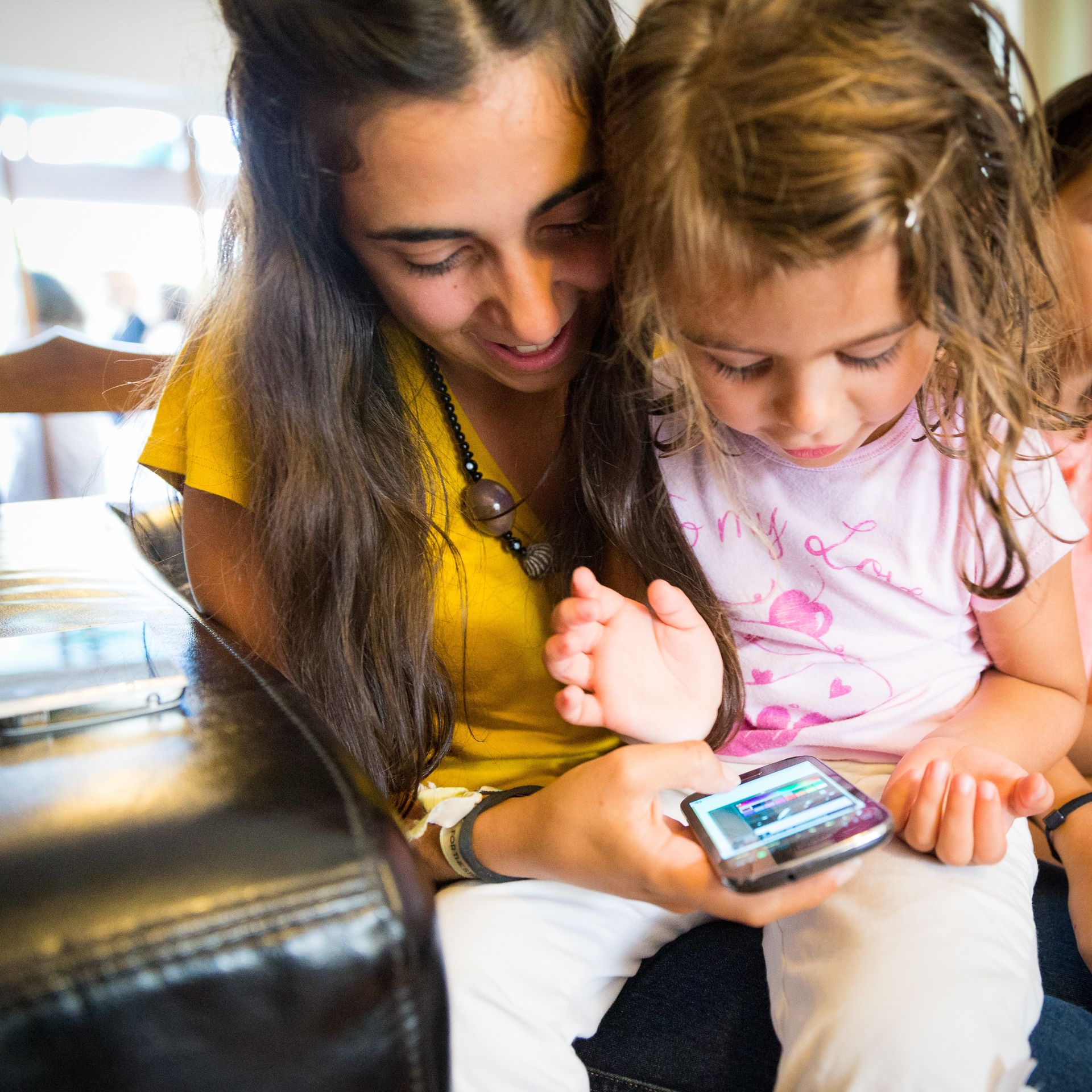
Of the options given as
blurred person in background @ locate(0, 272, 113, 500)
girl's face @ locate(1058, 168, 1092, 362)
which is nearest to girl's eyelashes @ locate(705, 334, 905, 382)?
girl's face @ locate(1058, 168, 1092, 362)

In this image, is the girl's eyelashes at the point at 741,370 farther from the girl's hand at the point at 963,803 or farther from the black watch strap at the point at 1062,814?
the black watch strap at the point at 1062,814

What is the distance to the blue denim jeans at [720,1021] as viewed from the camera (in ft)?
2.03

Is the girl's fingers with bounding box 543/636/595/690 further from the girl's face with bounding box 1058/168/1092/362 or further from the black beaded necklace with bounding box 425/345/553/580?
the girl's face with bounding box 1058/168/1092/362

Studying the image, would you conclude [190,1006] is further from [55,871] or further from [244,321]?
[244,321]

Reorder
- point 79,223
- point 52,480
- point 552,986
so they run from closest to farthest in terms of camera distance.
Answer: point 552,986
point 52,480
point 79,223

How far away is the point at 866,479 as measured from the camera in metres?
0.81

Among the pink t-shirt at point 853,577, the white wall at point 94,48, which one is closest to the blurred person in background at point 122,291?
the white wall at point 94,48

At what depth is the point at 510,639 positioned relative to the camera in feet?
2.80

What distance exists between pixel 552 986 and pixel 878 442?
1.62 feet

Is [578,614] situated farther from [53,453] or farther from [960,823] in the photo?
[53,453]

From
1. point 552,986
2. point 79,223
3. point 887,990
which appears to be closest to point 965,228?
point 887,990

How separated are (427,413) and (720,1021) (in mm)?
545

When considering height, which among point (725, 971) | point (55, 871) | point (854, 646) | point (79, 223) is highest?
point (79, 223)

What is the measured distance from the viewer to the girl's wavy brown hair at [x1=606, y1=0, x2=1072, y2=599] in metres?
0.56
